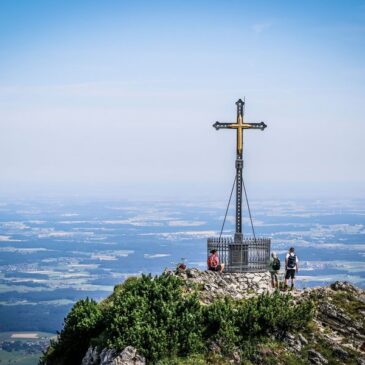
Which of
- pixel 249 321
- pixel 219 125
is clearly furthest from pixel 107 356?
pixel 219 125

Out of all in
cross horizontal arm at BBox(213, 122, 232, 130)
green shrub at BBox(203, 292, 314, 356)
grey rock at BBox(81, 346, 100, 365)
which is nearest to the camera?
grey rock at BBox(81, 346, 100, 365)

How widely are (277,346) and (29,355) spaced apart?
96349mm

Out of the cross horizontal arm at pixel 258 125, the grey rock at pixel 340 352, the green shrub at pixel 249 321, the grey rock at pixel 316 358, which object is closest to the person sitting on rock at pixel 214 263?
the green shrub at pixel 249 321

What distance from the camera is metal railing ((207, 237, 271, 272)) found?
28.9 m

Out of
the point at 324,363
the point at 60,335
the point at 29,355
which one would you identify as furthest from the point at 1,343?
the point at 324,363

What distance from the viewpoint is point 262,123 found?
30438mm

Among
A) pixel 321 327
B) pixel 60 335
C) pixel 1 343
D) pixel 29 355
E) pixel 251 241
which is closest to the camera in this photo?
pixel 321 327

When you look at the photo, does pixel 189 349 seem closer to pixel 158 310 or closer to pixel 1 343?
pixel 158 310

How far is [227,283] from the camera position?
2755 cm

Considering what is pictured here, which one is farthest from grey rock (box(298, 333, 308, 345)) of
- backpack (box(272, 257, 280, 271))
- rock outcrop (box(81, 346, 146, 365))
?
rock outcrop (box(81, 346, 146, 365))

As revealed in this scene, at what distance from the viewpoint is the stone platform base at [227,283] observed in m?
26.5

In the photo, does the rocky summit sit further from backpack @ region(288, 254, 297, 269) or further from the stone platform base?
backpack @ region(288, 254, 297, 269)

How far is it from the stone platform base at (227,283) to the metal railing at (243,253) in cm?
43

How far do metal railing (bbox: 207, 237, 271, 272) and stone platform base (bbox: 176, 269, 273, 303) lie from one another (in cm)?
43
